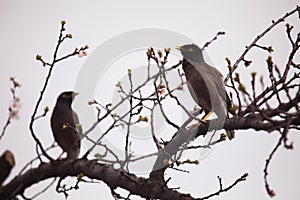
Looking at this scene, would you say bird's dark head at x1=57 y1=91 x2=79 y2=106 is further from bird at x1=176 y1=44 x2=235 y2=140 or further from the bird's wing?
the bird's wing

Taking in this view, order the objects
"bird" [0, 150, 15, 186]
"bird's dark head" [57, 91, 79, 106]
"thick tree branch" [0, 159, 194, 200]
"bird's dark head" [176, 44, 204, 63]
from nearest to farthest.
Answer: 1. "bird" [0, 150, 15, 186]
2. "thick tree branch" [0, 159, 194, 200]
3. "bird's dark head" [57, 91, 79, 106]
4. "bird's dark head" [176, 44, 204, 63]

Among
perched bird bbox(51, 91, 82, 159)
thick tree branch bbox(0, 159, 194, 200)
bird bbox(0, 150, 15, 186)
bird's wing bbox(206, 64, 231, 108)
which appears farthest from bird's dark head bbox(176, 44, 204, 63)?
bird bbox(0, 150, 15, 186)

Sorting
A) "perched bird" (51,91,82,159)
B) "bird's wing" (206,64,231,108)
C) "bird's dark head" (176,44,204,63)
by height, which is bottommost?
"perched bird" (51,91,82,159)

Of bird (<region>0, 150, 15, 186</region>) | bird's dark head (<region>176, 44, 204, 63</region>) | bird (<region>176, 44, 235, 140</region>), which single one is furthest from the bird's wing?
bird (<region>0, 150, 15, 186</region>)

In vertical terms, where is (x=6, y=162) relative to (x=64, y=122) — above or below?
below

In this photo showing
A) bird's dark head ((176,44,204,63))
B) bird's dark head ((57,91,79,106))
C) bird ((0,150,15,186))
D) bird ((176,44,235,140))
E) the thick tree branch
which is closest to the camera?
bird ((0,150,15,186))

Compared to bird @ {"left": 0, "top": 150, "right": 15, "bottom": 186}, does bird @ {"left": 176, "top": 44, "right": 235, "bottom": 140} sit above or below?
above

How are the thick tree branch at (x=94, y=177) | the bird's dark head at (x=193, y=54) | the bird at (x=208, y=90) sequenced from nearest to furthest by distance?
the thick tree branch at (x=94, y=177) < the bird at (x=208, y=90) < the bird's dark head at (x=193, y=54)

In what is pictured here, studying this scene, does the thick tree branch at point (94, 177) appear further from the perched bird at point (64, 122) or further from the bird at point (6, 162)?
the perched bird at point (64, 122)

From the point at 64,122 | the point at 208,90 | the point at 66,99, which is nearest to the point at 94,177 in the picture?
the point at 64,122

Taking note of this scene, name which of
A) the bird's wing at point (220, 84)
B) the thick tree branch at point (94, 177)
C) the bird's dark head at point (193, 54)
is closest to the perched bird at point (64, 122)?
the thick tree branch at point (94, 177)

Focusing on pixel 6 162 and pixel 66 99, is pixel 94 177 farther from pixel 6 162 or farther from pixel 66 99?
pixel 66 99

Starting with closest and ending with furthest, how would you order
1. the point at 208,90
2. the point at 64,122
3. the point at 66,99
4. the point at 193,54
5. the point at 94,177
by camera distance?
the point at 94,177 < the point at 208,90 < the point at 64,122 < the point at 66,99 < the point at 193,54

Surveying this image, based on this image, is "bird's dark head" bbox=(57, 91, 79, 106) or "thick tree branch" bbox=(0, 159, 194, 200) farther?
"bird's dark head" bbox=(57, 91, 79, 106)
